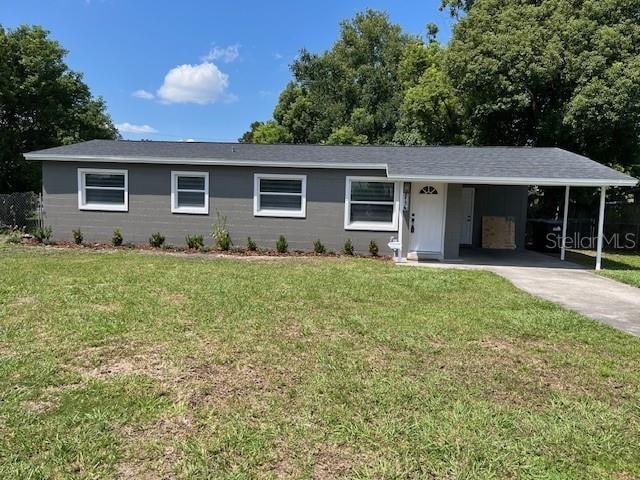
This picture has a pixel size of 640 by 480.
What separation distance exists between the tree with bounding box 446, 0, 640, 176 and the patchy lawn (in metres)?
3.79

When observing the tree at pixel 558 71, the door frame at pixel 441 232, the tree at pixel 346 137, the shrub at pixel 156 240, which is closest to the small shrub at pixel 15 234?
the shrub at pixel 156 240

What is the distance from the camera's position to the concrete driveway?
724 centimetres

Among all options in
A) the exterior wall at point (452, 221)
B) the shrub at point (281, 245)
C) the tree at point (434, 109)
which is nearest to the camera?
A: the exterior wall at point (452, 221)

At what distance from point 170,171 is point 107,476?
12392mm

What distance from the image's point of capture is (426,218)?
13461 millimetres

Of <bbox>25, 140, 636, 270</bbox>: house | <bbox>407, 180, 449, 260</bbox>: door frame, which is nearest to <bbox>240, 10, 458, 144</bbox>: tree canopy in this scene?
<bbox>25, 140, 636, 270</bbox>: house

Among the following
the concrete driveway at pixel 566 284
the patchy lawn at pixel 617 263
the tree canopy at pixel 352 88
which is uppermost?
the tree canopy at pixel 352 88

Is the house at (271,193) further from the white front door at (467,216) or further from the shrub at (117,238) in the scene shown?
the white front door at (467,216)

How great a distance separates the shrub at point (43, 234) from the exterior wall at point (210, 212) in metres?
0.19

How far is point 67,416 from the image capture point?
3.57 meters

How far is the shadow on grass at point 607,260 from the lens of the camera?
42.6ft

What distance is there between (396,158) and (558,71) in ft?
26.3

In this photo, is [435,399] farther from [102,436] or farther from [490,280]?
[490,280]

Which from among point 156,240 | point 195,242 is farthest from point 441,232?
point 156,240
